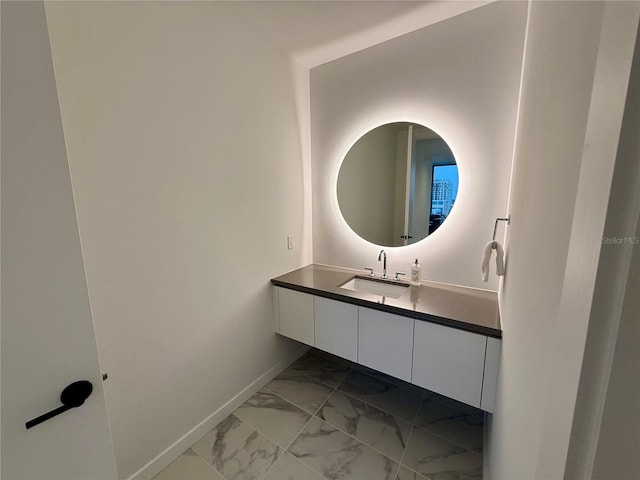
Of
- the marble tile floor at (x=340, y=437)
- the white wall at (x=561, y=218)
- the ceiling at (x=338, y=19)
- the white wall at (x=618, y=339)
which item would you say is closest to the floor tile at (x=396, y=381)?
the marble tile floor at (x=340, y=437)

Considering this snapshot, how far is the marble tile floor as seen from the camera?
145cm

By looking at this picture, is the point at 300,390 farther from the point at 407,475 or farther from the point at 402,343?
the point at 402,343

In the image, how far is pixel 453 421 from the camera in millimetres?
1771

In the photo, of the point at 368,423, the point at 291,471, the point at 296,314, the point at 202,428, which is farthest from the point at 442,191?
the point at 202,428

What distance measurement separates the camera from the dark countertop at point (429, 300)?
133cm

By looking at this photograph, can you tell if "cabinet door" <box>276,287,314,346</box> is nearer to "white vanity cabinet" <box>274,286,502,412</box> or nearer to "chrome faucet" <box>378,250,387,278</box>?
"white vanity cabinet" <box>274,286,502,412</box>

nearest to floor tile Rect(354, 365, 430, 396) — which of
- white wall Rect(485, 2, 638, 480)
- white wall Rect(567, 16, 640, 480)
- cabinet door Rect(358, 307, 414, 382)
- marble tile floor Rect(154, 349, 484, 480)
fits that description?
marble tile floor Rect(154, 349, 484, 480)

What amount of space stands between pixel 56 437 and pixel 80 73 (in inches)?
49.0

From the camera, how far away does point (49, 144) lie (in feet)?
2.20

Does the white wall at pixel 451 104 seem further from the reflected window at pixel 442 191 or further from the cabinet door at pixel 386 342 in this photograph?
the cabinet door at pixel 386 342

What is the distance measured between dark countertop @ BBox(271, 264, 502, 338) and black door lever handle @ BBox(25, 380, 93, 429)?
1.22m

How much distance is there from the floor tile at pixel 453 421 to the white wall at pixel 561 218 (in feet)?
3.03

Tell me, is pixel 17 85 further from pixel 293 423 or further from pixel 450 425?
pixel 450 425

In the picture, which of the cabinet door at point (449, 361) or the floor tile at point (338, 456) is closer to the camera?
the cabinet door at point (449, 361)
